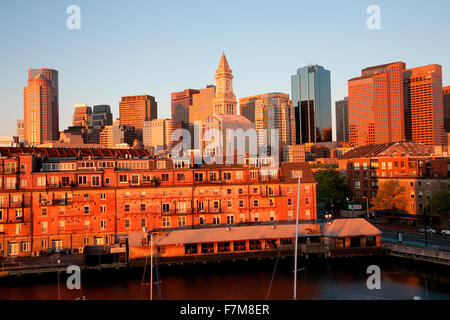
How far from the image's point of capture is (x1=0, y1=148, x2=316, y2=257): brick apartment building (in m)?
62.3

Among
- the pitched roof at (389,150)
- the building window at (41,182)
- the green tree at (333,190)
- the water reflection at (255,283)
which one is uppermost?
the pitched roof at (389,150)

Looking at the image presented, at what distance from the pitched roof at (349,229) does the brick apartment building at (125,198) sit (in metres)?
6.88

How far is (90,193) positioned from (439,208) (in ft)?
200

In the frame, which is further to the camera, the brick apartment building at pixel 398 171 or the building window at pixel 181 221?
the brick apartment building at pixel 398 171

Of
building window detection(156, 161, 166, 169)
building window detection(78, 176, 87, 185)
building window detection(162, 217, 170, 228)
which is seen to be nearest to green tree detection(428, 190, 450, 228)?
building window detection(162, 217, 170, 228)

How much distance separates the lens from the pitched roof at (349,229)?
6334cm

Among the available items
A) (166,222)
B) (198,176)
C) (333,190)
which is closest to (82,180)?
(166,222)

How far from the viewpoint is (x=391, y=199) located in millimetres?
87125

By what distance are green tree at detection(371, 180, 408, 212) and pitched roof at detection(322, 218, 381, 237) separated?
2411cm

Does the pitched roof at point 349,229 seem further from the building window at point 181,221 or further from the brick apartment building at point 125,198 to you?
the building window at point 181,221

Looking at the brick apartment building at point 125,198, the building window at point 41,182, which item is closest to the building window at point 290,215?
the brick apartment building at point 125,198

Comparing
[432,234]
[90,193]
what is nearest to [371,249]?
[432,234]

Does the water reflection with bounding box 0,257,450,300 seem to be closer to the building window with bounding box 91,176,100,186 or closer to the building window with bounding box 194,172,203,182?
the building window with bounding box 91,176,100,186
